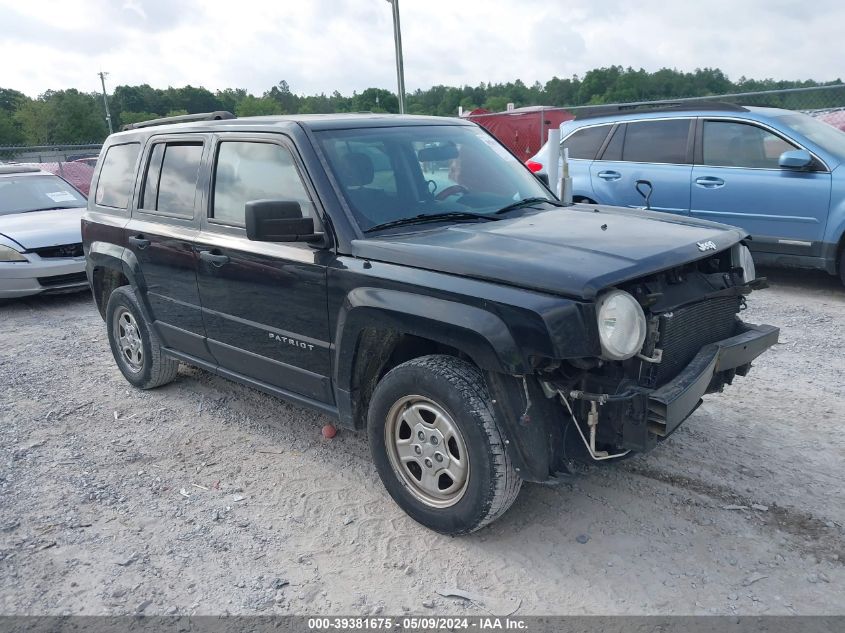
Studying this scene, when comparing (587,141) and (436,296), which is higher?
(587,141)

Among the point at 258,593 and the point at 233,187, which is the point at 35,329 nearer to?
the point at 233,187

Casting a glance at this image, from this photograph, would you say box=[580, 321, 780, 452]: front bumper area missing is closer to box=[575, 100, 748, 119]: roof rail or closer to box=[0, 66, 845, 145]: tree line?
box=[575, 100, 748, 119]: roof rail

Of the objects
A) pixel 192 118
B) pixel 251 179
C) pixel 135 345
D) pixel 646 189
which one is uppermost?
pixel 192 118

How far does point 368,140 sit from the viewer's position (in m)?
3.94

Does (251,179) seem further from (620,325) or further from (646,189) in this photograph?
(646,189)

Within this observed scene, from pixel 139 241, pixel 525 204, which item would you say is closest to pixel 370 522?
pixel 525 204

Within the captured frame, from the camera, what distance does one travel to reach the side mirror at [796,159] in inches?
267

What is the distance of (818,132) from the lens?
23.7 ft

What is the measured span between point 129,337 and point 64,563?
7.86 ft

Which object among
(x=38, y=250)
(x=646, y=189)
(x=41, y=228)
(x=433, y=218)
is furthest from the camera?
(x=41, y=228)

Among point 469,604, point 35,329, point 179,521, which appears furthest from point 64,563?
point 35,329

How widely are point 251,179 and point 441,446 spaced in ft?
6.24

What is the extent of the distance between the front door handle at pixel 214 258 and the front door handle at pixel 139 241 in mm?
743

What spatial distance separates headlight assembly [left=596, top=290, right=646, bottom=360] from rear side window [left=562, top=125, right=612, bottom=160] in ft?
19.8
